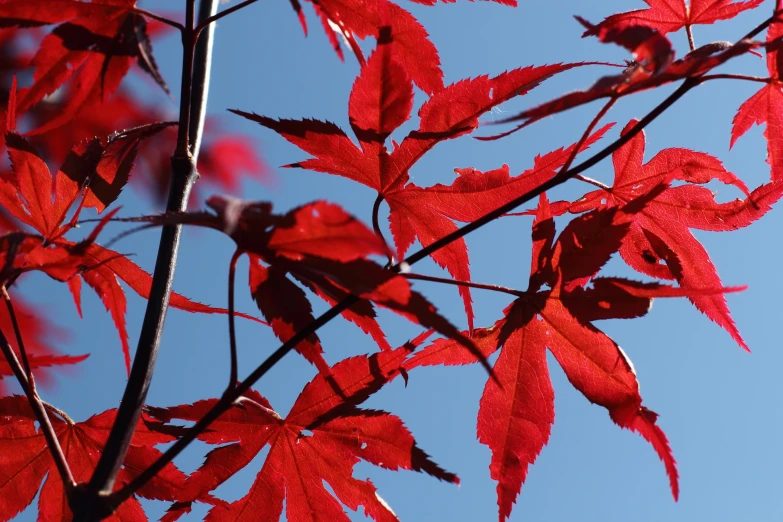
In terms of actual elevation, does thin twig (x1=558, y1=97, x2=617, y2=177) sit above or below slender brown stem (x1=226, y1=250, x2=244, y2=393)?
above

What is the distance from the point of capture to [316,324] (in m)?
0.63

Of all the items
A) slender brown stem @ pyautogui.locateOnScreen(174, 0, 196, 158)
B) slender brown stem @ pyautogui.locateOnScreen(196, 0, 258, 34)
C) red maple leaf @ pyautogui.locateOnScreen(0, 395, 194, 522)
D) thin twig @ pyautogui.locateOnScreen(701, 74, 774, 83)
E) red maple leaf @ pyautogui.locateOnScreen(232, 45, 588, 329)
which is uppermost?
slender brown stem @ pyautogui.locateOnScreen(196, 0, 258, 34)

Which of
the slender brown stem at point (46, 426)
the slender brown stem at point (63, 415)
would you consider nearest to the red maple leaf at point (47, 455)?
the slender brown stem at point (63, 415)

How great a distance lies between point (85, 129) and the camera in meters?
→ 1.85


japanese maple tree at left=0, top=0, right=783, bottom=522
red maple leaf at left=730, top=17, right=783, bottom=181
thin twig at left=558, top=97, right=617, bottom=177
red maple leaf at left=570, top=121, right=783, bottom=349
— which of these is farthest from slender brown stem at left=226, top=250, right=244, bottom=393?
red maple leaf at left=730, top=17, right=783, bottom=181

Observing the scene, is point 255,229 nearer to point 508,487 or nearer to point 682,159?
point 508,487

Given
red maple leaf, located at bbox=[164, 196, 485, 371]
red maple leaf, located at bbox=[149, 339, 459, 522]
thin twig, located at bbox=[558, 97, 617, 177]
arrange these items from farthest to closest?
red maple leaf, located at bbox=[149, 339, 459, 522]
thin twig, located at bbox=[558, 97, 617, 177]
red maple leaf, located at bbox=[164, 196, 485, 371]

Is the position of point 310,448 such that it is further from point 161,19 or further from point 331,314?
point 161,19

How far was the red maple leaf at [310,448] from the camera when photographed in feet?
2.54

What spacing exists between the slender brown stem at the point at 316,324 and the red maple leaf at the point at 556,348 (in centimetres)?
7

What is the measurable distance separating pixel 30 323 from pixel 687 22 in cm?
127

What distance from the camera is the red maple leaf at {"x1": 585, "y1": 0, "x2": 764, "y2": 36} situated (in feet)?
2.82

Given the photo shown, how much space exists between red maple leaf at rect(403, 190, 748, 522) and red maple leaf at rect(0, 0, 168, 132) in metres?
0.46

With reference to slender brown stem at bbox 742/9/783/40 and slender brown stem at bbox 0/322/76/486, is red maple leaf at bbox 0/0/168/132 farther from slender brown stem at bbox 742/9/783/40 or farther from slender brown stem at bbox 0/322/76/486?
slender brown stem at bbox 742/9/783/40
